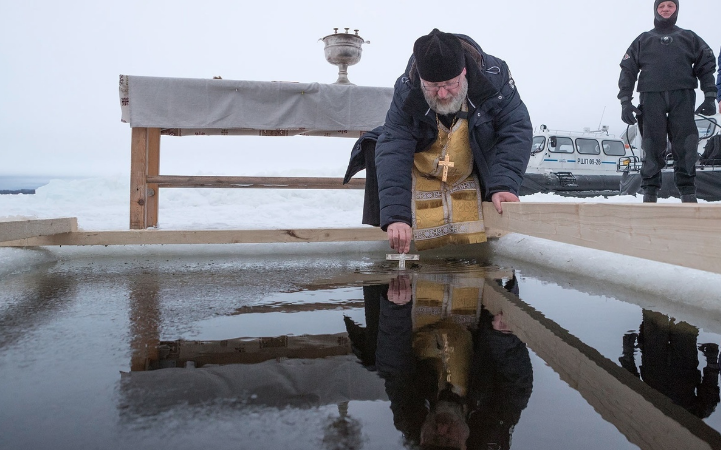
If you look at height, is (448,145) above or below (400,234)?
above

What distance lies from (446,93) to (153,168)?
254cm

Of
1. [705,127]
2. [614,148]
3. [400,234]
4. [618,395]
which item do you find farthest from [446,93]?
[614,148]

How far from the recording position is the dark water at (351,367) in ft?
2.89

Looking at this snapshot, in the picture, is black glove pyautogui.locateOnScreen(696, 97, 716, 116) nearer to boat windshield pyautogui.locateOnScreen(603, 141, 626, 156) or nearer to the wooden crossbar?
the wooden crossbar

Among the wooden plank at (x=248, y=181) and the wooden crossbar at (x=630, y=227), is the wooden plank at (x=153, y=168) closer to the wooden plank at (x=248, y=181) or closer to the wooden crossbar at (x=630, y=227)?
the wooden plank at (x=248, y=181)

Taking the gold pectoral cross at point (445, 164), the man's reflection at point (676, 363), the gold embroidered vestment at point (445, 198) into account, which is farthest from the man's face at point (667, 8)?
the man's reflection at point (676, 363)

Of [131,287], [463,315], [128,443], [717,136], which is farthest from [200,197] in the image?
[717,136]

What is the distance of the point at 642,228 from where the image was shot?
1.32m

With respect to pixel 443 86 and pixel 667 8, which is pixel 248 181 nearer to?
pixel 443 86

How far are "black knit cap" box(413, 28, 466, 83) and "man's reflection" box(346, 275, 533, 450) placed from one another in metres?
0.92

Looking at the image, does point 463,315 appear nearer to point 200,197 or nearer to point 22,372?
point 22,372

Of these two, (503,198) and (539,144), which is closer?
(503,198)

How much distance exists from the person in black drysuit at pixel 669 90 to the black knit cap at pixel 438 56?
2.12 metres

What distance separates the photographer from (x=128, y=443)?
2.74ft
